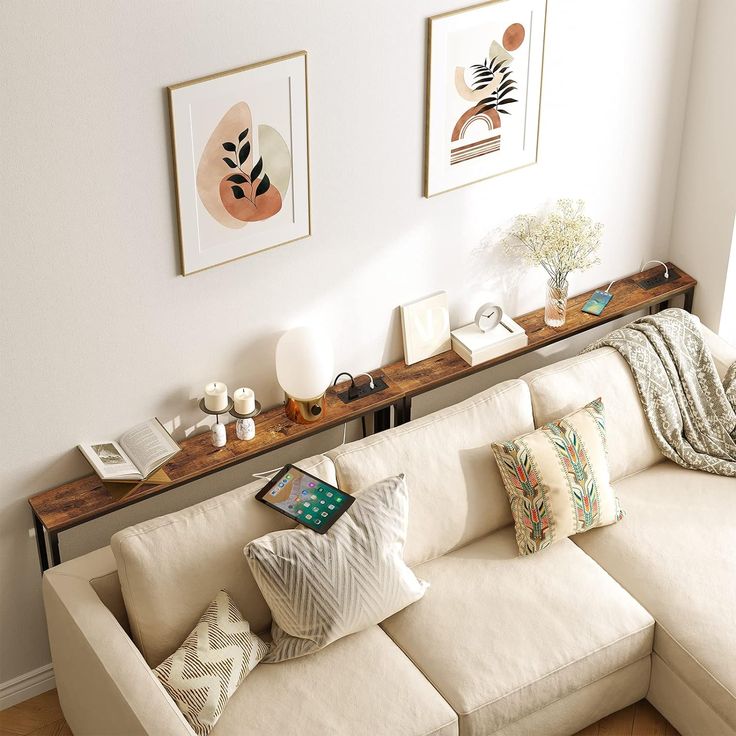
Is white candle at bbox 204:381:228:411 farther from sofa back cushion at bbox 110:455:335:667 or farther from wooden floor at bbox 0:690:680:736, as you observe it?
wooden floor at bbox 0:690:680:736

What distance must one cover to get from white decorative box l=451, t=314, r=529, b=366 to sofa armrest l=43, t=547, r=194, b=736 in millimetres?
1443

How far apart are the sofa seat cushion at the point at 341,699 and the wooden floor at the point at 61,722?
0.68 meters

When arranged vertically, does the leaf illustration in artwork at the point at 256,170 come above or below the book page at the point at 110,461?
above

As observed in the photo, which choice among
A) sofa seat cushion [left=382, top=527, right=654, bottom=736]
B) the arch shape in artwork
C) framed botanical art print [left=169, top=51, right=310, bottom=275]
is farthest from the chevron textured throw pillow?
the arch shape in artwork

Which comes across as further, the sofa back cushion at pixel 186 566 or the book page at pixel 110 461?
the book page at pixel 110 461

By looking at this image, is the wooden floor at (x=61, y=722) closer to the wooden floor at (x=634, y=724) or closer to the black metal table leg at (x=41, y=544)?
the wooden floor at (x=634, y=724)

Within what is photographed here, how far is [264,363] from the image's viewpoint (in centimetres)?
356

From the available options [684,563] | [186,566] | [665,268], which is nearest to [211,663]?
[186,566]

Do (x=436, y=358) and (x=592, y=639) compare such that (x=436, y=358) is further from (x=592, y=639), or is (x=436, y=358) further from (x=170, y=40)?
(x=170, y=40)

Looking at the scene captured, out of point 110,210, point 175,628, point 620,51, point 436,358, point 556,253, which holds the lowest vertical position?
point 175,628

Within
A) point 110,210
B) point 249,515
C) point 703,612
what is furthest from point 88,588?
point 703,612

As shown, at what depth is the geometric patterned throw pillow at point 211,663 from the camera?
112 inches

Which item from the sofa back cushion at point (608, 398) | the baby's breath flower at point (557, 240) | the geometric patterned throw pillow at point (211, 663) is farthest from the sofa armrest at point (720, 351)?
the geometric patterned throw pillow at point (211, 663)

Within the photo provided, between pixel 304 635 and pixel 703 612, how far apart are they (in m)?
1.20
